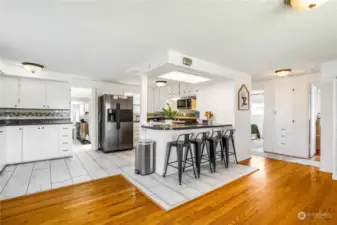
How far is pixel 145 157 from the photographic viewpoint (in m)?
3.16

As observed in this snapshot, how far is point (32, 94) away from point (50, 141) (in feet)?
4.27

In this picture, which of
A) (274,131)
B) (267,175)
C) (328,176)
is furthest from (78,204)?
(274,131)

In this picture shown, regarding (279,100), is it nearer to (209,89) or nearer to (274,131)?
(274,131)

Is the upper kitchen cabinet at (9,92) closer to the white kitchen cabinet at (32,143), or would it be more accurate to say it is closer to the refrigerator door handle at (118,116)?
the white kitchen cabinet at (32,143)

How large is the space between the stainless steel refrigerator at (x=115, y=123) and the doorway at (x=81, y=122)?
61 centimetres

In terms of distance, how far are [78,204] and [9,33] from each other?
254cm

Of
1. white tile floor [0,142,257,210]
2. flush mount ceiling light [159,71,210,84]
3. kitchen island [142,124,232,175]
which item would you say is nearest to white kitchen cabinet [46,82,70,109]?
white tile floor [0,142,257,210]

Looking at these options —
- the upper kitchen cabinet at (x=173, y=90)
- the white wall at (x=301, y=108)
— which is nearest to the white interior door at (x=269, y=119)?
the white wall at (x=301, y=108)

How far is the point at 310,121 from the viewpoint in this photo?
4.42 m

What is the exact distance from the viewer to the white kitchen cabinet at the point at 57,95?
4422 millimetres

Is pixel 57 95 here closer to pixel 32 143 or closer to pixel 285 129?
pixel 32 143

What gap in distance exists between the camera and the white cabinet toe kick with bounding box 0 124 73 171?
3694mm

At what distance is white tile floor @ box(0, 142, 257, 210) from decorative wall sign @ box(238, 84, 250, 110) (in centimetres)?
152

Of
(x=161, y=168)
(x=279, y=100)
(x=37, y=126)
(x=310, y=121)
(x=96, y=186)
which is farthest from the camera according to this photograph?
(x=279, y=100)
